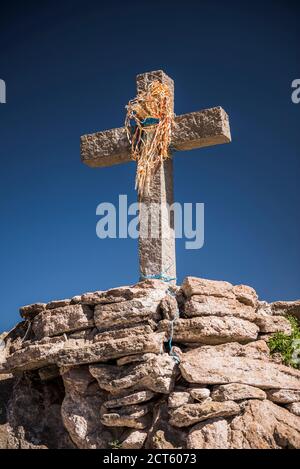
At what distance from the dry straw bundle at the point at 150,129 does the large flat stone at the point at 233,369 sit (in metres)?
2.95

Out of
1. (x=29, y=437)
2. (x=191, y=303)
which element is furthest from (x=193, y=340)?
(x=29, y=437)

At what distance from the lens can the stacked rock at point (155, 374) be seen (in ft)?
21.1

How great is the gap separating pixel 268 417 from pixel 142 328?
5.62 feet

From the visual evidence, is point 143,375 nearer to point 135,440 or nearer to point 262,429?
point 135,440

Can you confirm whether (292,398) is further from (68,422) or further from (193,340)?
(68,422)

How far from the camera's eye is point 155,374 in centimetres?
672

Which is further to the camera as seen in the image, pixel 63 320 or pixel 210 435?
pixel 63 320

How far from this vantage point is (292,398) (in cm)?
686

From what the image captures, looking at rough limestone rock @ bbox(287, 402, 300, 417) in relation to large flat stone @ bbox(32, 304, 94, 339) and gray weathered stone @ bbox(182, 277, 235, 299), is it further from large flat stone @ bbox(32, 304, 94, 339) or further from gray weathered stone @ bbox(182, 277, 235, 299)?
large flat stone @ bbox(32, 304, 94, 339)

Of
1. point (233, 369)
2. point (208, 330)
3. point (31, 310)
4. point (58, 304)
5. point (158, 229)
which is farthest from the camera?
point (158, 229)

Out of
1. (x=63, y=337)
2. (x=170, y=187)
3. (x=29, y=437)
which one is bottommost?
(x=29, y=437)

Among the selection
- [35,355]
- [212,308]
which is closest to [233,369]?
[212,308]

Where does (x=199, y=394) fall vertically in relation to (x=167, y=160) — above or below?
below

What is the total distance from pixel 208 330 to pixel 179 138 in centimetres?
334
